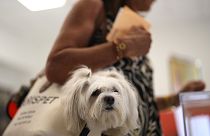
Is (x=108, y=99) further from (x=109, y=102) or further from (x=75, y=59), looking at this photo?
(x=75, y=59)

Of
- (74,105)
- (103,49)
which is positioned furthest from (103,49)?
(74,105)

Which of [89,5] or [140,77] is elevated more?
[89,5]

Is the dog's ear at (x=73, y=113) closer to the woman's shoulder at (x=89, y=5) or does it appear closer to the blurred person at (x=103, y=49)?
the blurred person at (x=103, y=49)

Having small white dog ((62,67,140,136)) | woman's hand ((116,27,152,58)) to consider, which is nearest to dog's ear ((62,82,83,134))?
small white dog ((62,67,140,136))

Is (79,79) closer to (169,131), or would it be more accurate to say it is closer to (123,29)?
(123,29)

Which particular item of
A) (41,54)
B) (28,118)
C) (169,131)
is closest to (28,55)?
(41,54)

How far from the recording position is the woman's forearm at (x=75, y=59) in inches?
19.7

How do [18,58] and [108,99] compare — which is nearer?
[108,99]

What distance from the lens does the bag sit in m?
0.45

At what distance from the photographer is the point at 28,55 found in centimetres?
61

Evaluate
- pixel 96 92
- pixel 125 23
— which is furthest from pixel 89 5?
pixel 96 92

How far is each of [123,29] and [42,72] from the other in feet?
0.52

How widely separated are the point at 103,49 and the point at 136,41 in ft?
0.17

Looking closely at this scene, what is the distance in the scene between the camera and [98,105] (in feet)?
1.36
